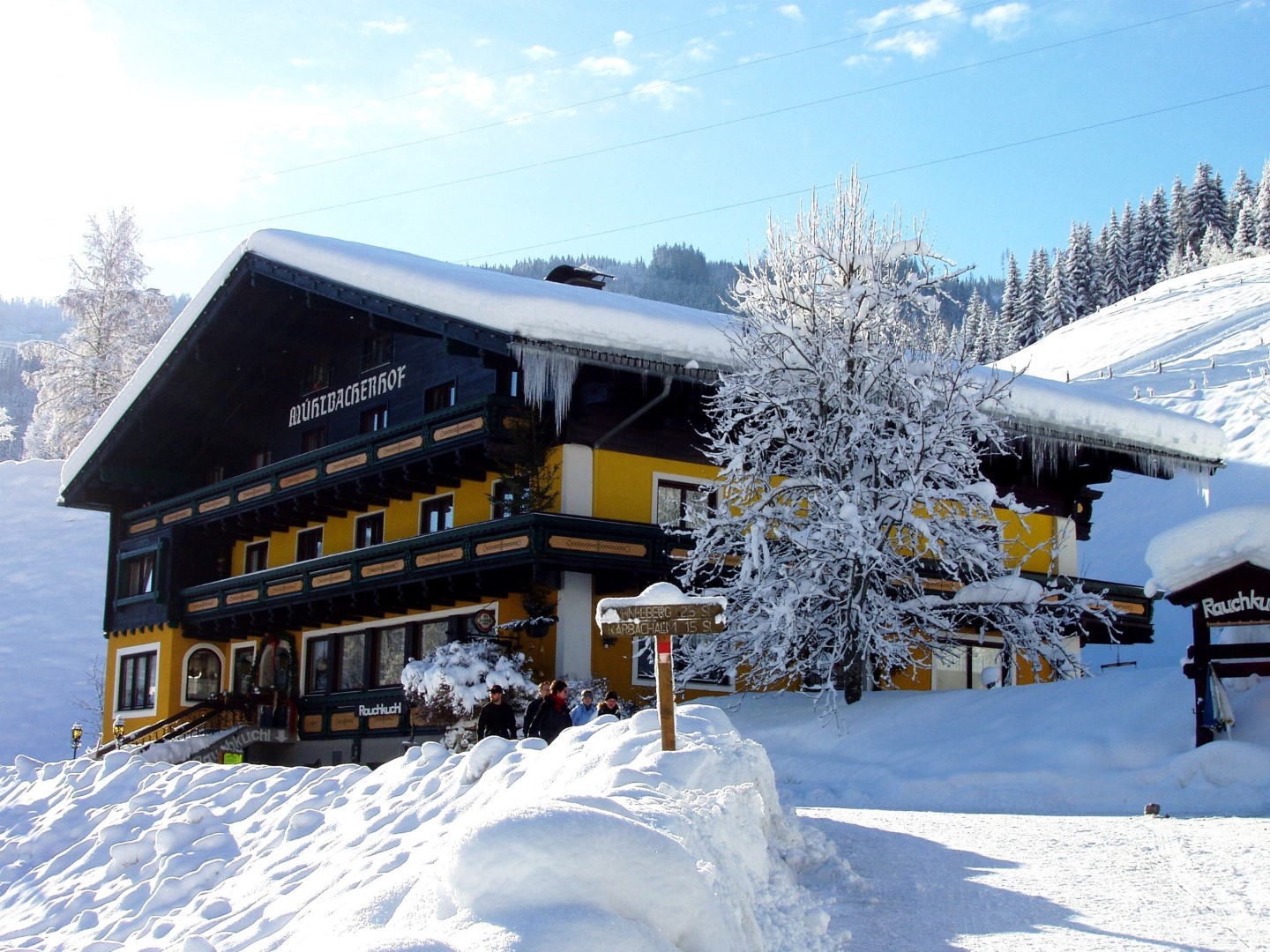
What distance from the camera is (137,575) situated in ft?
113

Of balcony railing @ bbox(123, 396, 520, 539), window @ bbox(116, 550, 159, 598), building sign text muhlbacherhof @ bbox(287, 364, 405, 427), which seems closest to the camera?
balcony railing @ bbox(123, 396, 520, 539)

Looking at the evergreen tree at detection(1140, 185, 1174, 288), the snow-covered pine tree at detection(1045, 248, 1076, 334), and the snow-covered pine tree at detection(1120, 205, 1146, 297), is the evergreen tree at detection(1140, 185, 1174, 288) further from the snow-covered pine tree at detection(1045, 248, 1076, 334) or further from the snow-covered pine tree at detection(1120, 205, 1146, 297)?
the snow-covered pine tree at detection(1045, 248, 1076, 334)

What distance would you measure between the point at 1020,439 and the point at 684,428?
24.0ft

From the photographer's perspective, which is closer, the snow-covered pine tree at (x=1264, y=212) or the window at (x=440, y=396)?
the window at (x=440, y=396)

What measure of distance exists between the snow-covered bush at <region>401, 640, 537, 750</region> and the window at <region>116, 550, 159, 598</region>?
48.2 ft

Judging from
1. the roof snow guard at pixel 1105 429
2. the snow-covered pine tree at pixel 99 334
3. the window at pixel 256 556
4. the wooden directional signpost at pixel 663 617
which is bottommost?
the wooden directional signpost at pixel 663 617

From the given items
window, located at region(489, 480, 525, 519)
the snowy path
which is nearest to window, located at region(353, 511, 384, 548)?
window, located at region(489, 480, 525, 519)

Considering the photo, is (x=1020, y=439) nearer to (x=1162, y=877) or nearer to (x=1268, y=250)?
(x=1162, y=877)

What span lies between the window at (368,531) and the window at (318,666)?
2181mm

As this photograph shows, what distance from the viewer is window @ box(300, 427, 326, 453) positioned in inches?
1161

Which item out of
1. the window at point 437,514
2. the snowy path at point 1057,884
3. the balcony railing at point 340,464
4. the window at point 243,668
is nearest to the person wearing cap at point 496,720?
the snowy path at point 1057,884

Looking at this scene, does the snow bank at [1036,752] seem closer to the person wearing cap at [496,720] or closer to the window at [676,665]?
the window at [676,665]

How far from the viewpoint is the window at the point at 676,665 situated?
21.2 meters

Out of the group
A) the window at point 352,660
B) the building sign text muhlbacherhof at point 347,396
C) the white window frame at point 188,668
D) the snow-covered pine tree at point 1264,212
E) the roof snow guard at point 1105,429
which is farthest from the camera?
the snow-covered pine tree at point 1264,212
